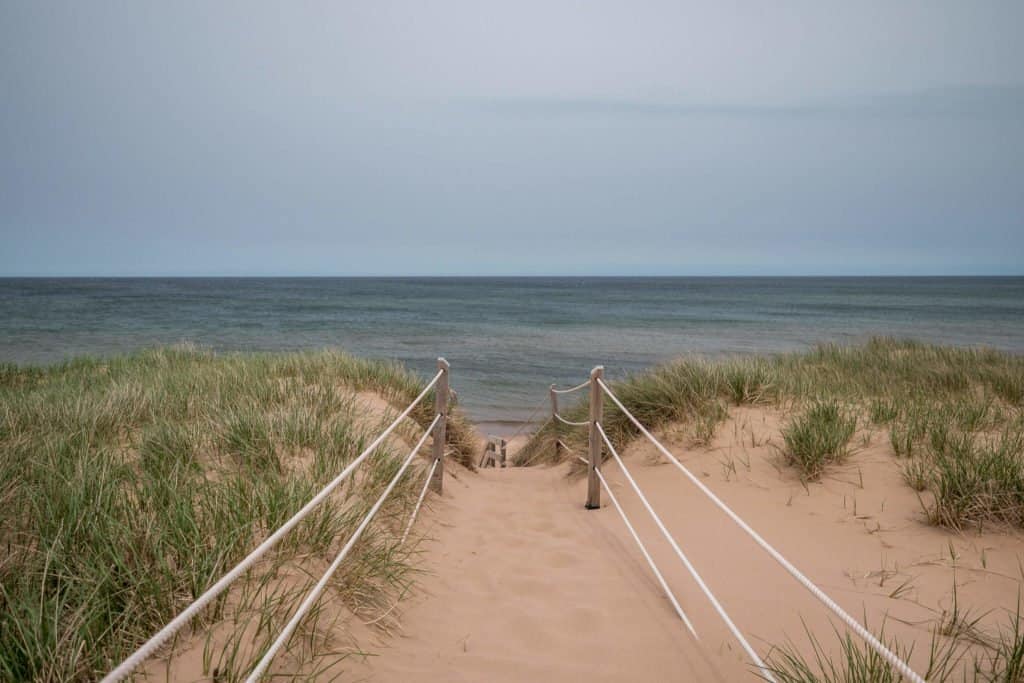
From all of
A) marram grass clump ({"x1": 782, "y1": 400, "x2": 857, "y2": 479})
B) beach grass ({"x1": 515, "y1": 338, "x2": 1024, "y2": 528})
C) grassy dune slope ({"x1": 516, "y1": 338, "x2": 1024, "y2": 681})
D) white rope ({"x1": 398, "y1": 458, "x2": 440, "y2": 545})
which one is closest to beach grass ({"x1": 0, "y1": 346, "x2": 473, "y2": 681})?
white rope ({"x1": 398, "y1": 458, "x2": 440, "y2": 545})

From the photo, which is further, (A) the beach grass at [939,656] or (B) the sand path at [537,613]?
(B) the sand path at [537,613]

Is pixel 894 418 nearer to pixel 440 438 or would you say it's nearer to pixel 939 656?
pixel 939 656

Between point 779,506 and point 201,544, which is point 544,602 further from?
point 779,506

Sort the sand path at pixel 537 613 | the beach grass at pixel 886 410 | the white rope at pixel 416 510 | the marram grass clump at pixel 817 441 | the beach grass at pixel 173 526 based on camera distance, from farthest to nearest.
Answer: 1. the marram grass clump at pixel 817 441
2. the beach grass at pixel 886 410
3. the white rope at pixel 416 510
4. the sand path at pixel 537 613
5. the beach grass at pixel 173 526

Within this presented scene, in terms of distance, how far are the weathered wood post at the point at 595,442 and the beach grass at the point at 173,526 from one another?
172 centimetres

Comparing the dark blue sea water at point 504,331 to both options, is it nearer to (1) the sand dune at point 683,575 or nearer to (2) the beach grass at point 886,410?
(2) the beach grass at point 886,410

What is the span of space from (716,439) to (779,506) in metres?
1.26

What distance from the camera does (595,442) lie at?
563 cm

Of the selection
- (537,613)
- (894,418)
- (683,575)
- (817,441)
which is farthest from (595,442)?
(894,418)

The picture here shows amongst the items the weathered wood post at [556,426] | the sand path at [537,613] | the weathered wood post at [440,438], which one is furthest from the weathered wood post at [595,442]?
the weathered wood post at [556,426]

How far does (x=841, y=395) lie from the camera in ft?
23.0

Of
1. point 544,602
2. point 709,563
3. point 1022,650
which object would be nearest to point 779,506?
point 709,563

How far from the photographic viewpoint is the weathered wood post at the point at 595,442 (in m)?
5.63

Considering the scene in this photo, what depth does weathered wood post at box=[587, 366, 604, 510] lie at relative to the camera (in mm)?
5633
